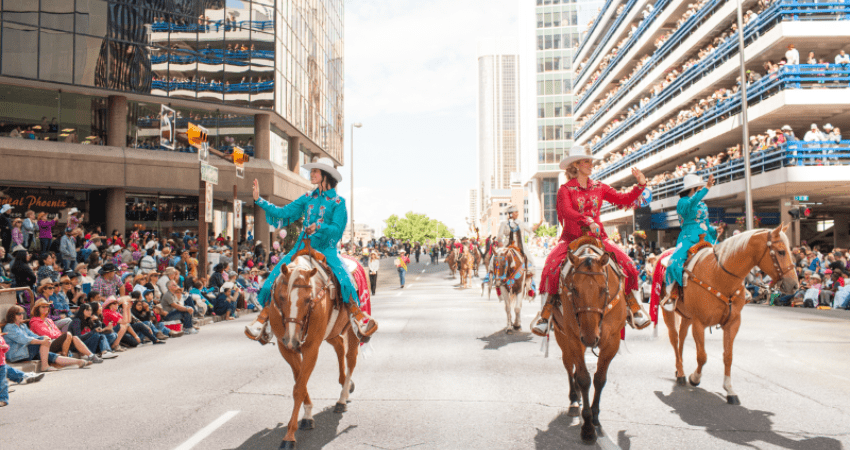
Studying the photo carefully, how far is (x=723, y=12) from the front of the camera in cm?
3378

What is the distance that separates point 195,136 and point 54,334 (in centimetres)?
562

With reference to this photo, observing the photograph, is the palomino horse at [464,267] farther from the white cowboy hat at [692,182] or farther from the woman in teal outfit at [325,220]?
the woman in teal outfit at [325,220]

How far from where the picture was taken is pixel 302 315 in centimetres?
562

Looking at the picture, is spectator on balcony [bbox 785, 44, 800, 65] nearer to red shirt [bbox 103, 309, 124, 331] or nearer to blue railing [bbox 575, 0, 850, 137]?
blue railing [bbox 575, 0, 850, 137]

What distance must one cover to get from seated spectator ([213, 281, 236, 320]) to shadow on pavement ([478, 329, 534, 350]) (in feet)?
29.0

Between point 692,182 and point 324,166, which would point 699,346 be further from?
point 324,166

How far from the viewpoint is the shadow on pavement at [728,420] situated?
538 cm

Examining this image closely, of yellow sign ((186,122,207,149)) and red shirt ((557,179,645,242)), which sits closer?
red shirt ((557,179,645,242))

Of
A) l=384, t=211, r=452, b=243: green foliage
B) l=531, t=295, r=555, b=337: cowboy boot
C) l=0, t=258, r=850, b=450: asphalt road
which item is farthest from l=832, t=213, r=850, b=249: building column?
l=384, t=211, r=452, b=243: green foliage

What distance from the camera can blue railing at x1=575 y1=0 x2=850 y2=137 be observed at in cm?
2694

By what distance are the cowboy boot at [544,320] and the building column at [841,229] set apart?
39.5 meters

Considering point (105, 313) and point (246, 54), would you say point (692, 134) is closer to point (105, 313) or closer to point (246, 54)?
point (246, 54)

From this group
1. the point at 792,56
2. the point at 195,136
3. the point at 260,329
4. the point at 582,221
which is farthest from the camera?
the point at 792,56

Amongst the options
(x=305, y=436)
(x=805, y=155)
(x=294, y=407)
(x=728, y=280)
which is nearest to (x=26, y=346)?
(x=305, y=436)
